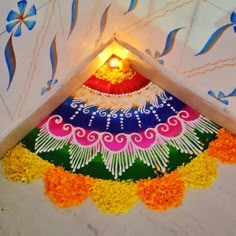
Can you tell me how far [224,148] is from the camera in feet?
4.14

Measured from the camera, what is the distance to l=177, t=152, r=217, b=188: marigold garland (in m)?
1.21

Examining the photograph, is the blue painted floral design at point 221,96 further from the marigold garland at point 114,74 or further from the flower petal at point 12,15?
the flower petal at point 12,15

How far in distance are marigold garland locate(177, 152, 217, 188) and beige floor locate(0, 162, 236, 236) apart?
2cm

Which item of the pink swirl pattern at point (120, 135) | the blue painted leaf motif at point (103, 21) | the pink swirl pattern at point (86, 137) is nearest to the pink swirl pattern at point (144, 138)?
the pink swirl pattern at point (120, 135)

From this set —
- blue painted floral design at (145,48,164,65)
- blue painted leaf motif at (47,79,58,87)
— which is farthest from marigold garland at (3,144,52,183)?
blue painted floral design at (145,48,164,65)

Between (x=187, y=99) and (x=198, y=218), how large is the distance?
40 cm

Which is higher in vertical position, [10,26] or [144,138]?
[10,26]

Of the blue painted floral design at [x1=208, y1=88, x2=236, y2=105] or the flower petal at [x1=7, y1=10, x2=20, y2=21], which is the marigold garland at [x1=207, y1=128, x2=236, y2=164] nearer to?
the blue painted floral design at [x1=208, y1=88, x2=236, y2=105]

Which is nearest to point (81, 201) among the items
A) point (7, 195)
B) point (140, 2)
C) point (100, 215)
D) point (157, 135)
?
point (100, 215)

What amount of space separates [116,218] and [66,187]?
6.8 inches

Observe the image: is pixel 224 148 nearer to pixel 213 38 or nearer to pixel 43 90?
pixel 213 38

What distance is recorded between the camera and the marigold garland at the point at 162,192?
1.17 meters

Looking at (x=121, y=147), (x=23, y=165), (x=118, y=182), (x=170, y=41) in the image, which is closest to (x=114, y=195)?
(x=118, y=182)

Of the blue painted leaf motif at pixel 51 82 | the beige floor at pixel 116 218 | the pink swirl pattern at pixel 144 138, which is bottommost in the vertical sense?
→ the beige floor at pixel 116 218
